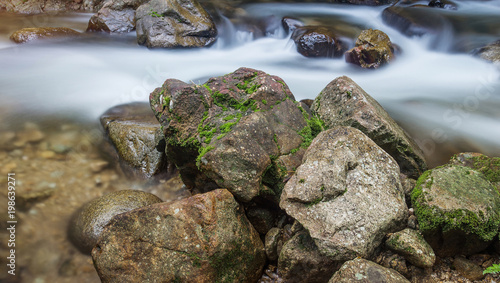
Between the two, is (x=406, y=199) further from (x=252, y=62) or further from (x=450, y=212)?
(x=252, y=62)

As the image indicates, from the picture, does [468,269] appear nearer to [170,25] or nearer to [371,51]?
[371,51]

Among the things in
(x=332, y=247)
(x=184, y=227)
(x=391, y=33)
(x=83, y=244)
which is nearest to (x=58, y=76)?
(x=83, y=244)

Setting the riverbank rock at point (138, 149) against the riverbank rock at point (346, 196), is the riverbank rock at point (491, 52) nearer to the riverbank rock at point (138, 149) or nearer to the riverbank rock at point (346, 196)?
the riverbank rock at point (346, 196)

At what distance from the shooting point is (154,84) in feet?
27.9

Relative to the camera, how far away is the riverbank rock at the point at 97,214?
411 cm

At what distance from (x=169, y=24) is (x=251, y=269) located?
8451 mm

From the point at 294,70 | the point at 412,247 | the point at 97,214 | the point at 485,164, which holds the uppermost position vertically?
the point at 485,164

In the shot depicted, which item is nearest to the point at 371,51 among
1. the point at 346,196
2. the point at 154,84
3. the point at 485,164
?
the point at 485,164

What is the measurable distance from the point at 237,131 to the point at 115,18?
31.9ft

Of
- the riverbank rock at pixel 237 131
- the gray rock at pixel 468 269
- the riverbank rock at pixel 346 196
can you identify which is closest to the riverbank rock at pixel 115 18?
the riverbank rock at pixel 237 131

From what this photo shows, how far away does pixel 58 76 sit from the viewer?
844 centimetres

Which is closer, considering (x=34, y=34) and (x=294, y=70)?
(x=294, y=70)

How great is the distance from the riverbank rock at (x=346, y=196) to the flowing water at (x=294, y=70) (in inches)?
123

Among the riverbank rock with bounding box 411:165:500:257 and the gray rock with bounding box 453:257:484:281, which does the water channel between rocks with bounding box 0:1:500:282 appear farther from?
the gray rock with bounding box 453:257:484:281
